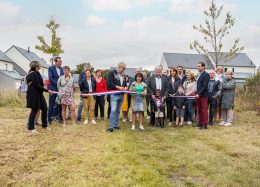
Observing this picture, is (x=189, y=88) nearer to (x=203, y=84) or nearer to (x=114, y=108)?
(x=203, y=84)

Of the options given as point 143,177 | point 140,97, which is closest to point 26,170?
point 143,177

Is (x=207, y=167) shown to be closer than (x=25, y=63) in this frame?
Yes

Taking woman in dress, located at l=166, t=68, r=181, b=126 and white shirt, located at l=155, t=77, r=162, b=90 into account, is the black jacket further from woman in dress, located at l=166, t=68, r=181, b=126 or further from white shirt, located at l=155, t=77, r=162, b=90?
white shirt, located at l=155, t=77, r=162, b=90

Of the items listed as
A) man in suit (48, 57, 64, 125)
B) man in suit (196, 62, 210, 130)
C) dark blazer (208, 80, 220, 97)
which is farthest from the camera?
dark blazer (208, 80, 220, 97)

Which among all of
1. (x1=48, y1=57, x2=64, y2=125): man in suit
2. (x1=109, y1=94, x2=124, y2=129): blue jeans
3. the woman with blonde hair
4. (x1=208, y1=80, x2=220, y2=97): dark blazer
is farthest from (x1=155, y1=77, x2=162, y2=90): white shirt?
(x1=48, y1=57, x2=64, y2=125): man in suit

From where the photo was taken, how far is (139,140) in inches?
332

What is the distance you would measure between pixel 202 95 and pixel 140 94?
2.08 metres

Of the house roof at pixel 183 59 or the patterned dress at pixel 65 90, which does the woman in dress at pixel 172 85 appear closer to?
the patterned dress at pixel 65 90

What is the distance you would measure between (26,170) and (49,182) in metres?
0.78

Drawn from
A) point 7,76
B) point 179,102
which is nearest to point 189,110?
point 179,102

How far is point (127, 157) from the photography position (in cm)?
648

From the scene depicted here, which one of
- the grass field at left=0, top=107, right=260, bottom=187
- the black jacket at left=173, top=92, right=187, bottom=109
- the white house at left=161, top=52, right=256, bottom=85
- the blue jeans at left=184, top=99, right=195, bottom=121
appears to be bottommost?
the grass field at left=0, top=107, right=260, bottom=187

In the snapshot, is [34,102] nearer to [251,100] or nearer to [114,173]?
[114,173]

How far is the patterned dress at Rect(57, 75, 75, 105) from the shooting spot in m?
10.2
